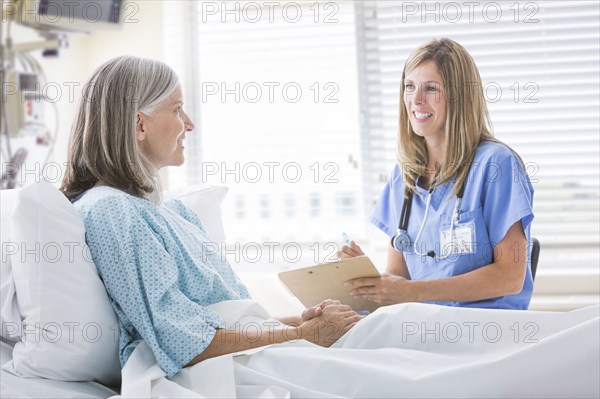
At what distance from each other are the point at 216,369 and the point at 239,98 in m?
2.00

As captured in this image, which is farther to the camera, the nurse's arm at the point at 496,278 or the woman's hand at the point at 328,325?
the nurse's arm at the point at 496,278

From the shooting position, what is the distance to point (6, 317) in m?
1.50

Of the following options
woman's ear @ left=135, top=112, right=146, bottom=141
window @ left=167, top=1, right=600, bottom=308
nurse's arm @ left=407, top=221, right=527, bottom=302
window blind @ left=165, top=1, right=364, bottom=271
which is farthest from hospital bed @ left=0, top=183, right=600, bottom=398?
window blind @ left=165, top=1, right=364, bottom=271

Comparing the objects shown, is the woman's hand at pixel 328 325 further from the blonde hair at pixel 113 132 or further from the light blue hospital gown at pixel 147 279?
the blonde hair at pixel 113 132

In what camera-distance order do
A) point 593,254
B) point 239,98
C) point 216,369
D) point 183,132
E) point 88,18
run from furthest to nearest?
point 239,98
point 593,254
point 88,18
point 183,132
point 216,369

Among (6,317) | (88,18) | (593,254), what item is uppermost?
(88,18)

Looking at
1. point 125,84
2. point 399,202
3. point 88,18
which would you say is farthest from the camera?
point 88,18

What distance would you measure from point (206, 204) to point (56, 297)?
2.45ft

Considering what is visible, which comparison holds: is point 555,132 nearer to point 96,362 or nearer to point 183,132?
point 183,132

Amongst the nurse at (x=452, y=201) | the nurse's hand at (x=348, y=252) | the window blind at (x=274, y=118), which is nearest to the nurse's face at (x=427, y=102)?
the nurse at (x=452, y=201)

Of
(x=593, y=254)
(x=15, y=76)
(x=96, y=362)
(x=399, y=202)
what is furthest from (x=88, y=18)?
(x=593, y=254)

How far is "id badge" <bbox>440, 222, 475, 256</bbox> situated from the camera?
78.4 inches

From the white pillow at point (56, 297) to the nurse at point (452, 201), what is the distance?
733 millimetres

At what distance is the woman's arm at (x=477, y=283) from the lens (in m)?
1.94
